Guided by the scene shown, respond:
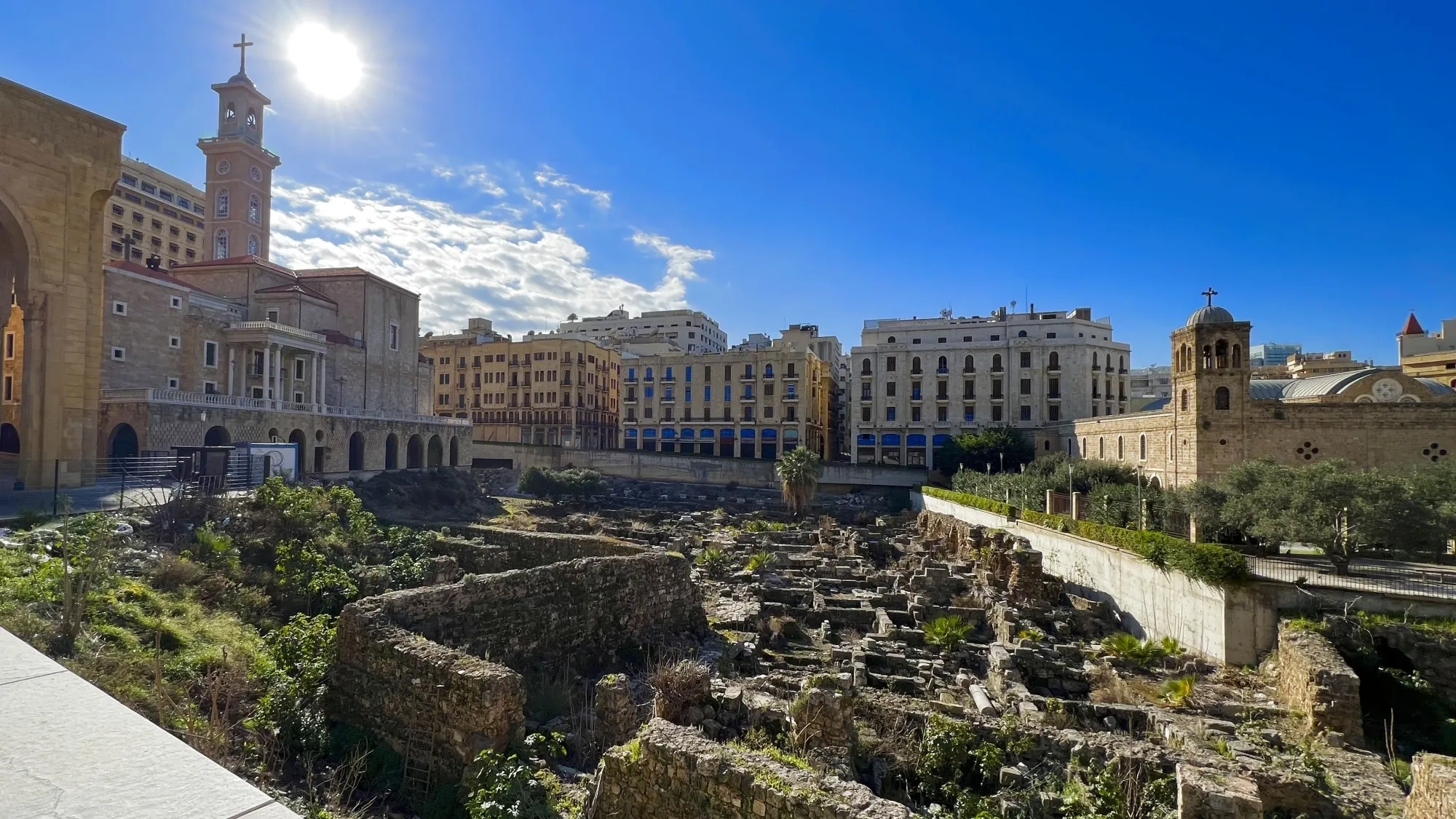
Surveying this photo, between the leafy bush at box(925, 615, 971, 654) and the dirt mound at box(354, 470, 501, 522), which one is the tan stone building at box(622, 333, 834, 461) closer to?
the dirt mound at box(354, 470, 501, 522)

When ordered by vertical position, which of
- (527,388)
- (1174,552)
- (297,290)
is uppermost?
(297,290)

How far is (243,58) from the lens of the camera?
6669 cm

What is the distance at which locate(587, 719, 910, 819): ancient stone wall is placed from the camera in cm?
592

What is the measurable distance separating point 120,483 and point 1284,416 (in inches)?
2061

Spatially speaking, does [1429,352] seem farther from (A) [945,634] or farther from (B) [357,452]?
(B) [357,452]

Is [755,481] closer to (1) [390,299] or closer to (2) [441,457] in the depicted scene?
(2) [441,457]

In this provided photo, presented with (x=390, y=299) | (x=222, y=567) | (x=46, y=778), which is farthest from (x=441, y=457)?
(x=46, y=778)

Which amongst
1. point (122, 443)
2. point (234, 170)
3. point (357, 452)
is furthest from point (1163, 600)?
point (234, 170)

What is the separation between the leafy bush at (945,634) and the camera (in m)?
17.5

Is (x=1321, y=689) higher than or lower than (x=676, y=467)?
lower

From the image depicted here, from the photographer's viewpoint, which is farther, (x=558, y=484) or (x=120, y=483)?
(x=558, y=484)

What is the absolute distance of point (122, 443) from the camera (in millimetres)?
33375

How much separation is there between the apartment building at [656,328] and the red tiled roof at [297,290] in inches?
1955

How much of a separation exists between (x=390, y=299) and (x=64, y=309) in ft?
120
